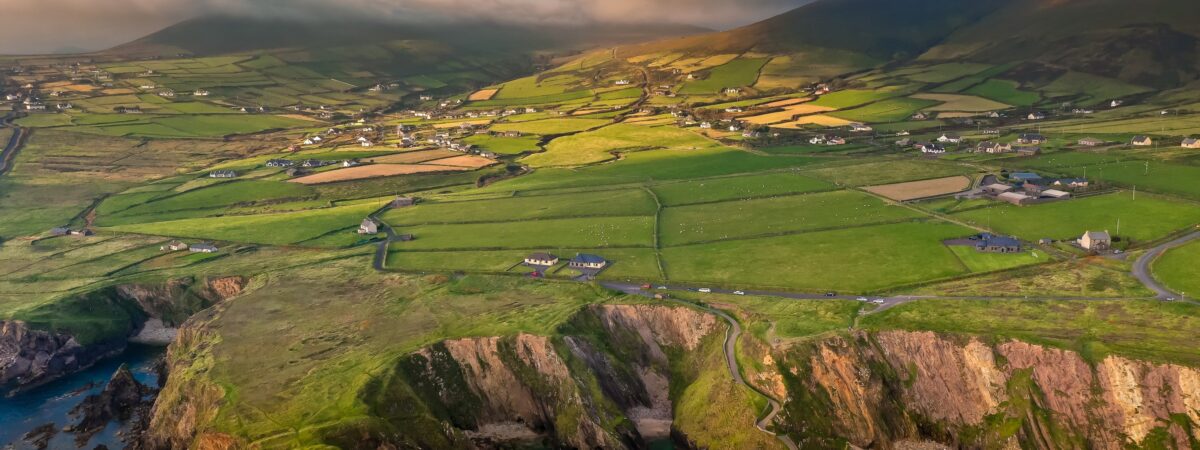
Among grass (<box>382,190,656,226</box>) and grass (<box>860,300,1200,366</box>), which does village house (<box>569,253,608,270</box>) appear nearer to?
grass (<box>382,190,656,226</box>)

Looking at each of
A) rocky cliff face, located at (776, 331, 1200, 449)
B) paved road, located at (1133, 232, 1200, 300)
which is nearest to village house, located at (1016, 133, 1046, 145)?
paved road, located at (1133, 232, 1200, 300)

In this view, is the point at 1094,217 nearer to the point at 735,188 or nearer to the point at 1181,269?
the point at 1181,269

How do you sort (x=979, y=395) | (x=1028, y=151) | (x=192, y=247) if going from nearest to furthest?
(x=979, y=395) < (x=192, y=247) < (x=1028, y=151)

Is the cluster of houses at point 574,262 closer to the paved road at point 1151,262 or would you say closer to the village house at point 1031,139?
the paved road at point 1151,262

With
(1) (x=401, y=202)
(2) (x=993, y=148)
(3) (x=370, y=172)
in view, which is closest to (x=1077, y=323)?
(2) (x=993, y=148)

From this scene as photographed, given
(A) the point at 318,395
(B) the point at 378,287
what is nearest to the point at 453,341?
(A) the point at 318,395

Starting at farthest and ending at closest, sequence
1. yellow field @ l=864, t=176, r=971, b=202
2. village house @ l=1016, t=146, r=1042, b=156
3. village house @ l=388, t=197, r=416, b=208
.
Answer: village house @ l=1016, t=146, r=1042, b=156 → village house @ l=388, t=197, r=416, b=208 → yellow field @ l=864, t=176, r=971, b=202

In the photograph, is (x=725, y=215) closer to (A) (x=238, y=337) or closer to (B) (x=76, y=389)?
(A) (x=238, y=337)

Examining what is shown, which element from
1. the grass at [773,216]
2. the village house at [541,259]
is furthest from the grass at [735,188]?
the village house at [541,259]
